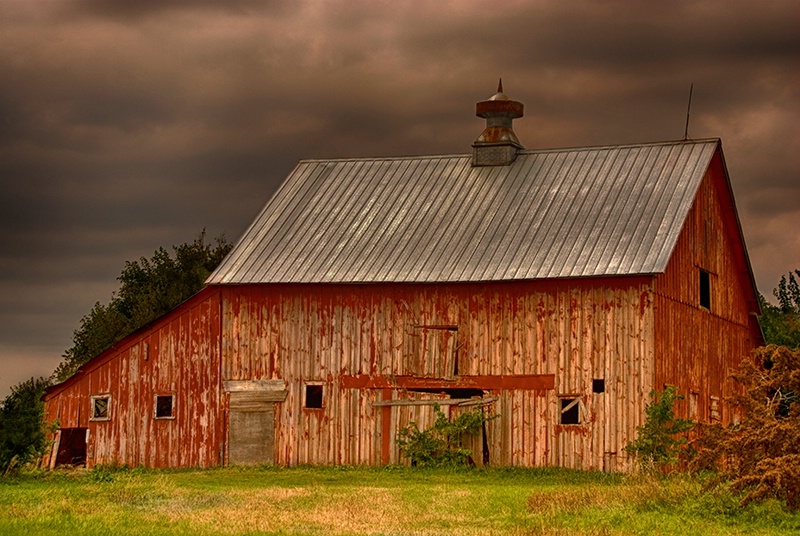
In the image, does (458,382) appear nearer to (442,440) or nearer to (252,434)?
(442,440)

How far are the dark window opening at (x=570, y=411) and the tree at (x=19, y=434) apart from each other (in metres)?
12.2

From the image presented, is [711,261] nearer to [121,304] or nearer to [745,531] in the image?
[745,531]

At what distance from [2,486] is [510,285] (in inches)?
528

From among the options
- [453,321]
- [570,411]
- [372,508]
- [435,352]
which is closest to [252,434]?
[435,352]

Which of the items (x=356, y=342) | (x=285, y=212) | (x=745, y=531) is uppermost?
(x=285, y=212)

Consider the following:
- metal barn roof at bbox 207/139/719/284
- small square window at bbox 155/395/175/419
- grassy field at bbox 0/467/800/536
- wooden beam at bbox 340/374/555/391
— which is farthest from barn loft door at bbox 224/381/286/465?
grassy field at bbox 0/467/800/536

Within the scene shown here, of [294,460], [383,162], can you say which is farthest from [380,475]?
[383,162]

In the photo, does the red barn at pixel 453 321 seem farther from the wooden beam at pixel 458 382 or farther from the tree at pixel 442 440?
the tree at pixel 442 440

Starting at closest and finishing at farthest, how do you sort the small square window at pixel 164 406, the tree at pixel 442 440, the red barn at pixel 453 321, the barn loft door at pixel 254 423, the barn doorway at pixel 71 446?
the red barn at pixel 453 321, the tree at pixel 442 440, the barn loft door at pixel 254 423, the small square window at pixel 164 406, the barn doorway at pixel 71 446

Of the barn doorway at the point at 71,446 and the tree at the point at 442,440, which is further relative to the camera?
the barn doorway at the point at 71,446

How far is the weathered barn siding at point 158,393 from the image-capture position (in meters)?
39.3

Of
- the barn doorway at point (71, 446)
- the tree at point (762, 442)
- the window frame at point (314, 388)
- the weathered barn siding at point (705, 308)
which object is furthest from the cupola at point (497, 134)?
the tree at point (762, 442)

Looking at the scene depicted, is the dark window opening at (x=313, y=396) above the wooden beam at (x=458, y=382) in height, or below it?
below

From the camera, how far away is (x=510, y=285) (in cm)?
3647
